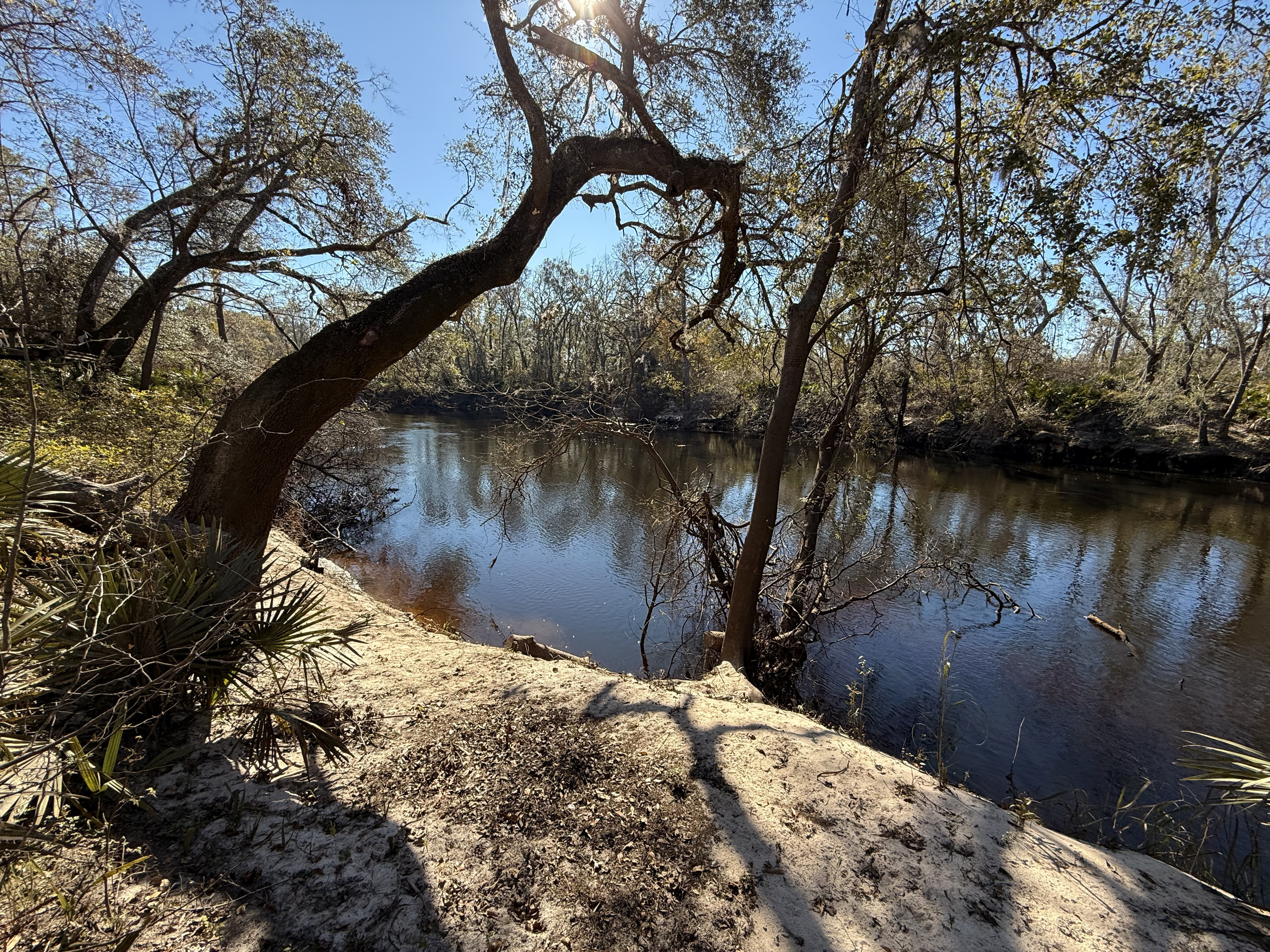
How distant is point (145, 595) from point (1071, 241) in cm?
603

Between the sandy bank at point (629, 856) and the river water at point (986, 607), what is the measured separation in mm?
3015

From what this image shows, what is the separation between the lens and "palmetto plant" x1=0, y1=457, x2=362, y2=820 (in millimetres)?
2148

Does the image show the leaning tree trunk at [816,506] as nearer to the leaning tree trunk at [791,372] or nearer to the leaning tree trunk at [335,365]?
the leaning tree trunk at [791,372]

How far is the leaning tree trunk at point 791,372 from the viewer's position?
469 centimetres

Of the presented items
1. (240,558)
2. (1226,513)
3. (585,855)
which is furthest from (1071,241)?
(1226,513)

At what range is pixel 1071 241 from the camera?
389 centimetres

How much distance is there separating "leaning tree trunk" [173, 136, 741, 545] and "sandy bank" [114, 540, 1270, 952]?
1996mm

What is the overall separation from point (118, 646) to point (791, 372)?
18.0 feet

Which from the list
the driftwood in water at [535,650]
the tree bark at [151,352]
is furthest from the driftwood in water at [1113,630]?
the tree bark at [151,352]

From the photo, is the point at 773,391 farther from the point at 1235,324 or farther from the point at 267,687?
the point at 1235,324

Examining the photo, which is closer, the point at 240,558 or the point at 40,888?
the point at 40,888

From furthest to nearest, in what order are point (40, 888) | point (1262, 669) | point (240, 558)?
1. point (1262, 669)
2. point (240, 558)
3. point (40, 888)

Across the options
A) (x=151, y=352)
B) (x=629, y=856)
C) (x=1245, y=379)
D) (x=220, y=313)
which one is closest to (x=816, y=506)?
(x=629, y=856)

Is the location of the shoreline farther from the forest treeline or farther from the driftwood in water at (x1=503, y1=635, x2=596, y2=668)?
the driftwood in water at (x1=503, y1=635, x2=596, y2=668)
